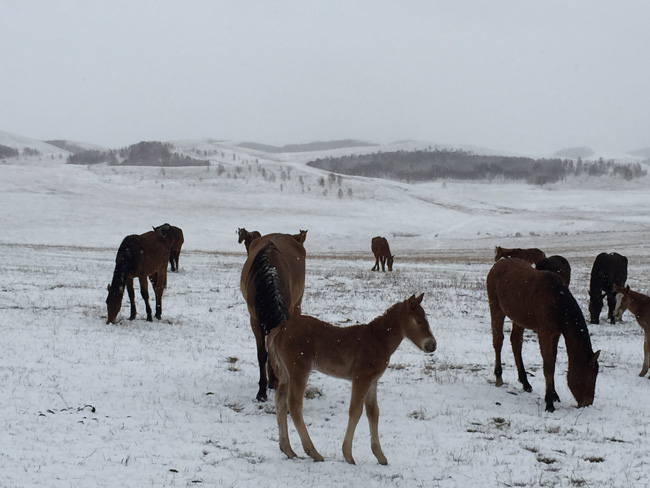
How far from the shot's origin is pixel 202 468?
17.0 feet

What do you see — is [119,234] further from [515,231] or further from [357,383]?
[357,383]

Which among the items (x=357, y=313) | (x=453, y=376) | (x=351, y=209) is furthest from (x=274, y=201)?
(x=453, y=376)

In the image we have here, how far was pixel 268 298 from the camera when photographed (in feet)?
24.3

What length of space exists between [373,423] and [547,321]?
12.3ft

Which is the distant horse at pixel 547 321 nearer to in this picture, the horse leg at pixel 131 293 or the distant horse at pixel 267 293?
the distant horse at pixel 267 293

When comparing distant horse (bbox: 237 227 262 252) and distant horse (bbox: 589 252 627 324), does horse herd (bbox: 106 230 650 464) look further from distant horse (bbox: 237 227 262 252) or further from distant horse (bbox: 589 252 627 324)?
distant horse (bbox: 237 227 262 252)

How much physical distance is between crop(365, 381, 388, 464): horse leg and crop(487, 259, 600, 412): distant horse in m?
3.31

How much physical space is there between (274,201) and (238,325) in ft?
231

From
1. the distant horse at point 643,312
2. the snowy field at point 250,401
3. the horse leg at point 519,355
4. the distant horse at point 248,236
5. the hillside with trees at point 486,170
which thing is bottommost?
the snowy field at point 250,401

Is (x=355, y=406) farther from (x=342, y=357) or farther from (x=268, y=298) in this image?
(x=268, y=298)

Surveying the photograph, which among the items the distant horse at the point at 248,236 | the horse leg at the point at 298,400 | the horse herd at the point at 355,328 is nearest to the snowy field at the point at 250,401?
the horse leg at the point at 298,400

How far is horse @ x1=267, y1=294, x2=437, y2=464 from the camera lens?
562cm

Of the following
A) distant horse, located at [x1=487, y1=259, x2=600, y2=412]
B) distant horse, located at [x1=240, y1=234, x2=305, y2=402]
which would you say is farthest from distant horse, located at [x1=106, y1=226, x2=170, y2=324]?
distant horse, located at [x1=487, y1=259, x2=600, y2=412]

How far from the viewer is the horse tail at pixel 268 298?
7234mm
